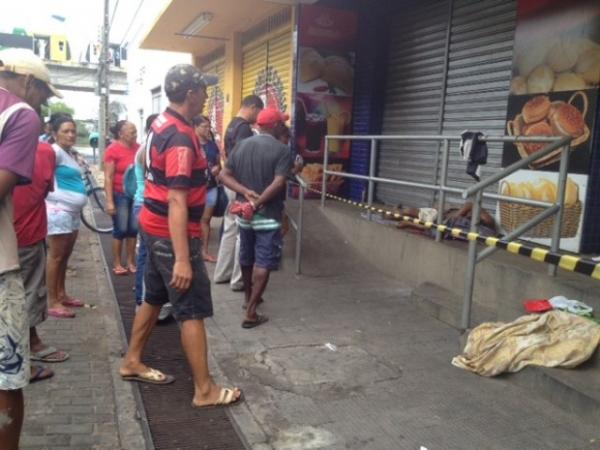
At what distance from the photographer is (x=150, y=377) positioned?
385 cm

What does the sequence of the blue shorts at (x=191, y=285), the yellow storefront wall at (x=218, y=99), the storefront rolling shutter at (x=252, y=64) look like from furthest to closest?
1. the yellow storefront wall at (x=218, y=99)
2. the storefront rolling shutter at (x=252, y=64)
3. the blue shorts at (x=191, y=285)

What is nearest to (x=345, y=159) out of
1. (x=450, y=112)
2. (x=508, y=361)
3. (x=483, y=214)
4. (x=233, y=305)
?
(x=450, y=112)

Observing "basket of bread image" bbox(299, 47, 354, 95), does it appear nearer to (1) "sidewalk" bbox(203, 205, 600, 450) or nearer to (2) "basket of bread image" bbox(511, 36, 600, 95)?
(2) "basket of bread image" bbox(511, 36, 600, 95)

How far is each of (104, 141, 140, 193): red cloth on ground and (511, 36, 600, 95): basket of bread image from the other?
4.09 metres

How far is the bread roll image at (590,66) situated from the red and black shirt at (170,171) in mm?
3621

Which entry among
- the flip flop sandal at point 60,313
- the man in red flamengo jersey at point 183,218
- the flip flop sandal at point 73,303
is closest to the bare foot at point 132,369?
the man in red flamengo jersey at point 183,218

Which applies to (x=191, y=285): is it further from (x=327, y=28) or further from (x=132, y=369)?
(x=327, y=28)

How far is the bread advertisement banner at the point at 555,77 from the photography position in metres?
5.20

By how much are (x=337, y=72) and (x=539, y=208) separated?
174 inches

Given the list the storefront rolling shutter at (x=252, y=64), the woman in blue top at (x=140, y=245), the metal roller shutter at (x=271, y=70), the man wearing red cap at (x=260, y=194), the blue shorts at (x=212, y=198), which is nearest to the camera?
the woman in blue top at (x=140, y=245)

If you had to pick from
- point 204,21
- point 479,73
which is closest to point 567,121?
point 479,73

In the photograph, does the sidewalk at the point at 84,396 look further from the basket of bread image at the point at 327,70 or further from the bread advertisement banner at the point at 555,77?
the basket of bread image at the point at 327,70

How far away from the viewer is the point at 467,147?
4.84 meters

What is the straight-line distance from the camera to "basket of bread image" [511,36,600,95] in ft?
17.1
